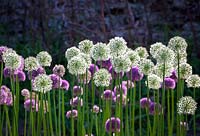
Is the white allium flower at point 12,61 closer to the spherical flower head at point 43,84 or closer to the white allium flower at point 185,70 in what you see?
the spherical flower head at point 43,84

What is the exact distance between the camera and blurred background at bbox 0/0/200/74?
5207 millimetres

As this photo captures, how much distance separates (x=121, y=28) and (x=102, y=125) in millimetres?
3307

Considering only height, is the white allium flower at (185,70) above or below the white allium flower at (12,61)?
below

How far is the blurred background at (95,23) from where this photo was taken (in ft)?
17.1

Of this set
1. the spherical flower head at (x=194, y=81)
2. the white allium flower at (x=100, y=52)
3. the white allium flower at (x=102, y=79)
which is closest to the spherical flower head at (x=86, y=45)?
the white allium flower at (x=100, y=52)

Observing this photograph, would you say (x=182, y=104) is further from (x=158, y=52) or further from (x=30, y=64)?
(x=30, y=64)

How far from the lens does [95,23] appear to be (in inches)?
215

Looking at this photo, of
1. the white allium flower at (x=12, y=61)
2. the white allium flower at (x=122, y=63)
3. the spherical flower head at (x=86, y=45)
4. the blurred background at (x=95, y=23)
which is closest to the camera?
the white allium flower at (x=122, y=63)

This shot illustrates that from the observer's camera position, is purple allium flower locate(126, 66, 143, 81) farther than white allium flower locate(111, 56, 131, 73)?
Yes

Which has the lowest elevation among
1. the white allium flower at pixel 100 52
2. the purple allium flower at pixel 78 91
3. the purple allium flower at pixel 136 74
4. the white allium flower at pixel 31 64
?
the purple allium flower at pixel 78 91

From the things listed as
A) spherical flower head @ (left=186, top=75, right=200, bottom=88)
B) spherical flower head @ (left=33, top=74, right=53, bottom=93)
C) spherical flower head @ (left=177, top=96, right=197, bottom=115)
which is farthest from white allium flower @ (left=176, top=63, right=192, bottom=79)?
spherical flower head @ (left=33, top=74, right=53, bottom=93)

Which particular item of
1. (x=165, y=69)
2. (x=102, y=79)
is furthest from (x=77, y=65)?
(x=165, y=69)

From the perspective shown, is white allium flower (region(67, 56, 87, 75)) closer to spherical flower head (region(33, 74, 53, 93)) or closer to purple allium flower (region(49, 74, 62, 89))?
spherical flower head (region(33, 74, 53, 93))

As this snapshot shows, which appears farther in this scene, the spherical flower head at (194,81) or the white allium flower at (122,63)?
the spherical flower head at (194,81)
